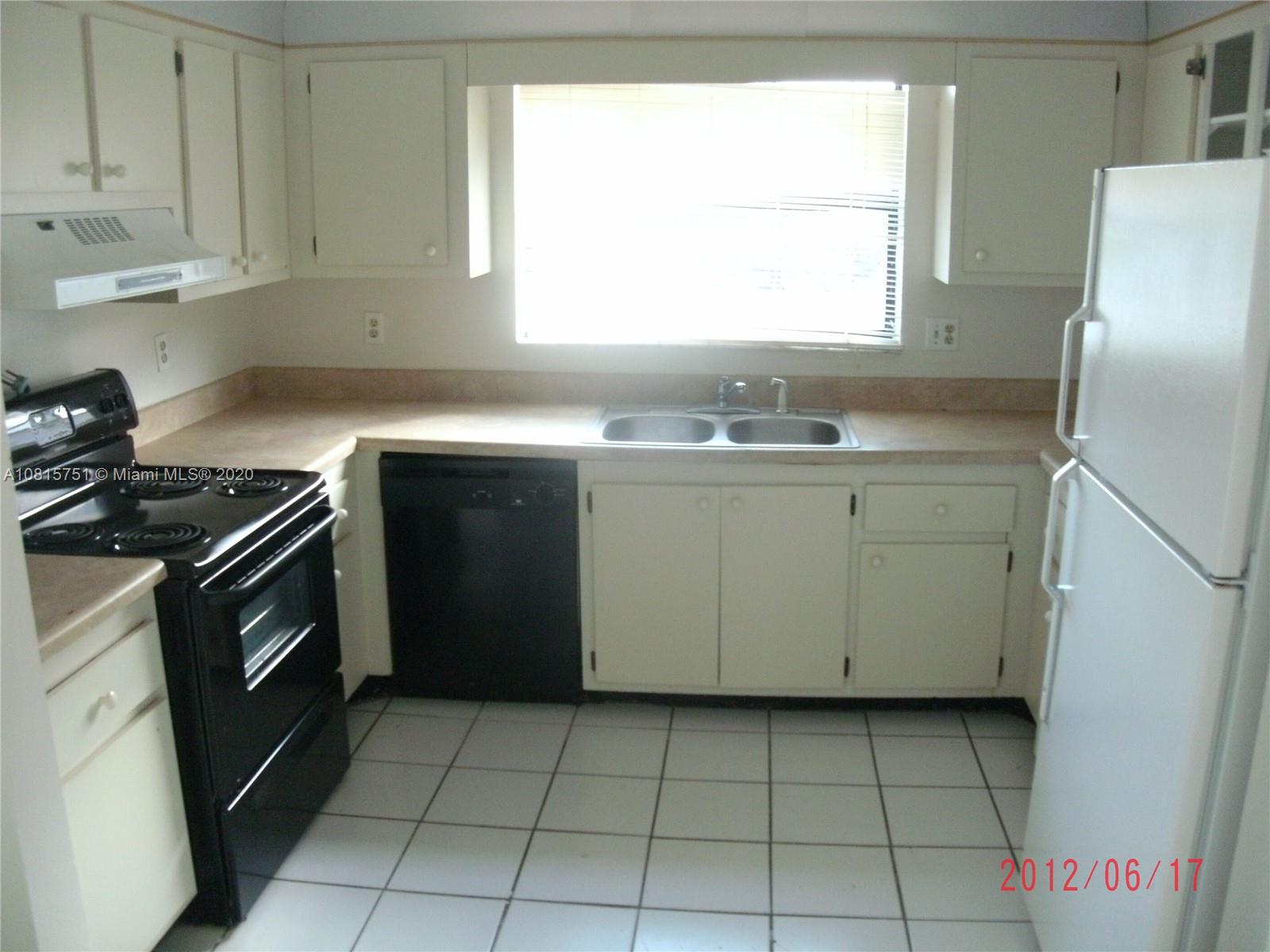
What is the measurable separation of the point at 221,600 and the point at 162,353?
1291 mm

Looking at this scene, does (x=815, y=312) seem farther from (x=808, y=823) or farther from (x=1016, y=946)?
(x=1016, y=946)

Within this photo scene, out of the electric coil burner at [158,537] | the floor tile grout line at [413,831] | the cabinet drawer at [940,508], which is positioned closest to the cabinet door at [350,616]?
the floor tile grout line at [413,831]

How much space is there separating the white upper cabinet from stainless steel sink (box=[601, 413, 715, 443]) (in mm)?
924

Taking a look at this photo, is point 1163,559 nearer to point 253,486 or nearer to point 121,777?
point 121,777

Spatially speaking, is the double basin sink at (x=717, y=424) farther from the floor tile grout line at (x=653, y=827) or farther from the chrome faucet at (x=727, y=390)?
the floor tile grout line at (x=653, y=827)

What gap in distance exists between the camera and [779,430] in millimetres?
3490

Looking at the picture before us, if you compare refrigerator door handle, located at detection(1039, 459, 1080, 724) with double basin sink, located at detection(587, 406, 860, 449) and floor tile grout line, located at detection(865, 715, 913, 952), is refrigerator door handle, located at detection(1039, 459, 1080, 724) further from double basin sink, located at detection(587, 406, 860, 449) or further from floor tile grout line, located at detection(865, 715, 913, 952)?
double basin sink, located at detection(587, 406, 860, 449)

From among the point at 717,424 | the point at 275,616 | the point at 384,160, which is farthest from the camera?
the point at 717,424

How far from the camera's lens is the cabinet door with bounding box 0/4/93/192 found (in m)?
2.18

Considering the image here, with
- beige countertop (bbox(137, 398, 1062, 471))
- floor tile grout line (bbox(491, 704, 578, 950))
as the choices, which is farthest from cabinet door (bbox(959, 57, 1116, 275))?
floor tile grout line (bbox(491, 704, 578, 950))

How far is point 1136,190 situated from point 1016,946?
153 centimetres

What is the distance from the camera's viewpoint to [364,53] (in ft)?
10.7

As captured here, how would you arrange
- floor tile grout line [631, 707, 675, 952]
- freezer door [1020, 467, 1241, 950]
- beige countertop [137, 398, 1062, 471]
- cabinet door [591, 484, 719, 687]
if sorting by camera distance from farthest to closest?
cabinet door [591, 484, 719, 687], beige countertop [137, 398, 1062, 471], floor tile grout line [631, 707, 675, 952], freezer door [1020, 467, 1241, 950]

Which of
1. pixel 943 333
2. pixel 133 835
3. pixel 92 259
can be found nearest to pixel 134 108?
pixel 92 259
